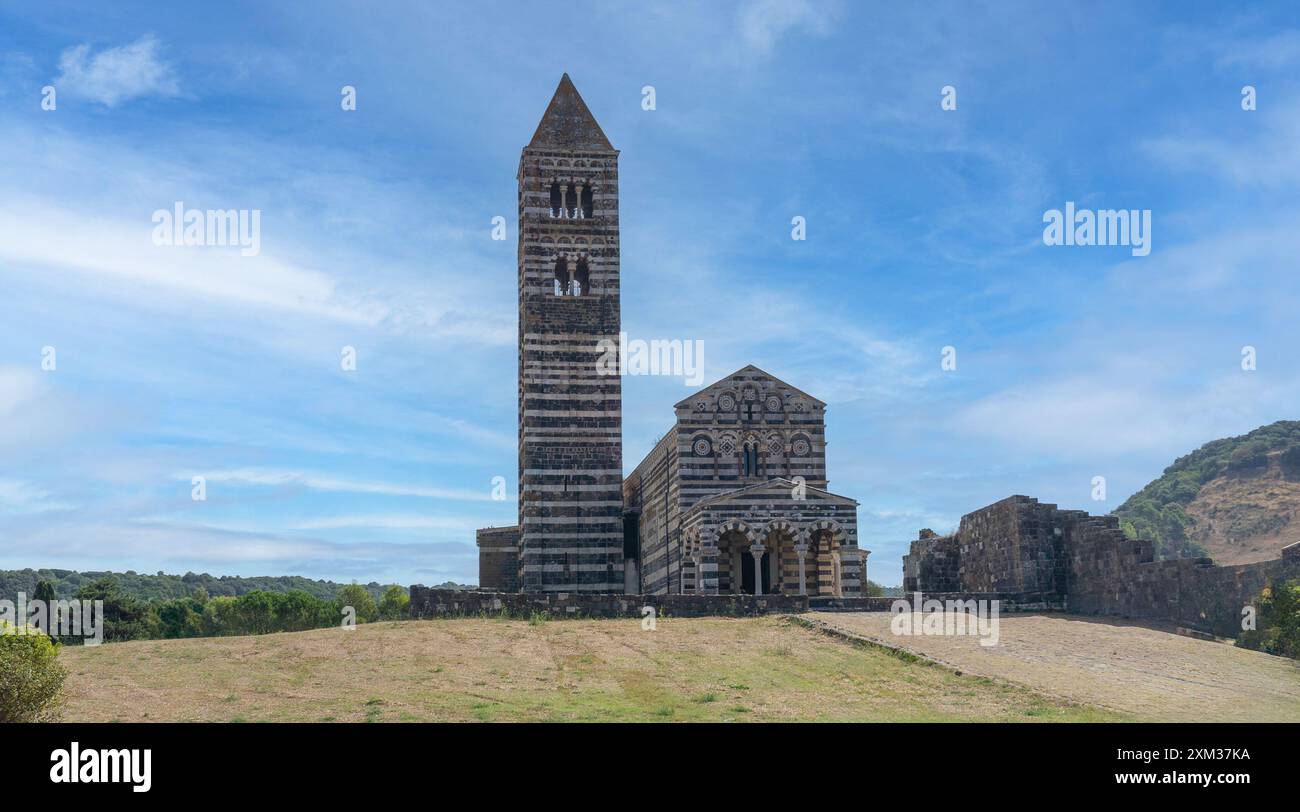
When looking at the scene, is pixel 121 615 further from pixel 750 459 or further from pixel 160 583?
pixel 160 583

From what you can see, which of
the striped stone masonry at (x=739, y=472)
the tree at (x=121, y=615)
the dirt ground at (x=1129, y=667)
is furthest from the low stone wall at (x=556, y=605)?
the tree at (x=121, y=615)

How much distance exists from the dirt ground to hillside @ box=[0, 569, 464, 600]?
89464 millimetres

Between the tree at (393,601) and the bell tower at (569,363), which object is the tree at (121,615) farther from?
the bell tower at (569,363)

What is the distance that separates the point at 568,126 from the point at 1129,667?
36.5 m

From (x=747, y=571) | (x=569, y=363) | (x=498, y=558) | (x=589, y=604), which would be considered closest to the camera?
(x=589, y=604)

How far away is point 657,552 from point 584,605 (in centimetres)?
2059

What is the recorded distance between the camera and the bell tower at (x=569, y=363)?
46594 mm

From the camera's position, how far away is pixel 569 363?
1892 inches

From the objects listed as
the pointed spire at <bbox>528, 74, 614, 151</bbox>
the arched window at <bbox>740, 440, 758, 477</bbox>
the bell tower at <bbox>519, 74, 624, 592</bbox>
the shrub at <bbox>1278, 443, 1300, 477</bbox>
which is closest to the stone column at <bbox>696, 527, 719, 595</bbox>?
the bell tower at <bbox>519, 74, 624, 592</bbox>

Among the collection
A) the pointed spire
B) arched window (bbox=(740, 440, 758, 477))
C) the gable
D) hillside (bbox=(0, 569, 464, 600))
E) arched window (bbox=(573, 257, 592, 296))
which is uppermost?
the pointed spire

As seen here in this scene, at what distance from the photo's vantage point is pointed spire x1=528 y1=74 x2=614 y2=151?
165 ft

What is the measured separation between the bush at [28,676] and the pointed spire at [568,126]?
36.1 m

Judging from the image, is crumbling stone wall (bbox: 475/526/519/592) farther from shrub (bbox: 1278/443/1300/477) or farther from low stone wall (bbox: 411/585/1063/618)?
shrub (bbox: 1278/443/1300/477)

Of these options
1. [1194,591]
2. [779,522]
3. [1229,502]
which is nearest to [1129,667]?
[1194,591]
